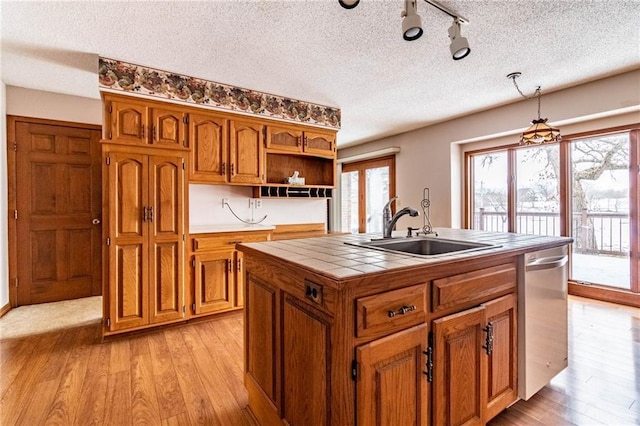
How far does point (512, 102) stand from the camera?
3.99 meters

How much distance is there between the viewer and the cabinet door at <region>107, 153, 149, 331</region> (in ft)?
8.69

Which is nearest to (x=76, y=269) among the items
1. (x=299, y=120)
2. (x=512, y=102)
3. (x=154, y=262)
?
(x=154, y=262)

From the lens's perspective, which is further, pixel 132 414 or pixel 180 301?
pixel 180 301

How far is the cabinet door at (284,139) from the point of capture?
3.64 metres

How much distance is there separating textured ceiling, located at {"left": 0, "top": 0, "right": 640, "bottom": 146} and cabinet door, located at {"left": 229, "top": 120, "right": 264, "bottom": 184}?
1.53ft

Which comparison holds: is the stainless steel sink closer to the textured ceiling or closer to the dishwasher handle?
the dishwasher handle

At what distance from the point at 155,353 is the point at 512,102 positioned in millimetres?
4865

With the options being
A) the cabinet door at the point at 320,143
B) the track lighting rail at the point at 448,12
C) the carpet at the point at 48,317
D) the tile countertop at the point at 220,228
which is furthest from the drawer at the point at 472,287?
the carpet at the point at 48,317

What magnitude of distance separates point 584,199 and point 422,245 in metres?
3.13

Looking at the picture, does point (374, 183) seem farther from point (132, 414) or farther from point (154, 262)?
point (132, 414)

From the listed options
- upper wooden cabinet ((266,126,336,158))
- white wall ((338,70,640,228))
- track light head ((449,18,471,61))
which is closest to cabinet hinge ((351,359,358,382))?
track light head ((449,18,471,61))

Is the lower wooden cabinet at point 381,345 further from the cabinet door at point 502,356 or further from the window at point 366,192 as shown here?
the window at point 366,192

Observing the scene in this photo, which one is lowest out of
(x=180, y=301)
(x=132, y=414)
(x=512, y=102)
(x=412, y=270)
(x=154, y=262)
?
(x=132, y=414)

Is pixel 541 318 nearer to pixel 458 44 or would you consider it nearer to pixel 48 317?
pixel 458 44
